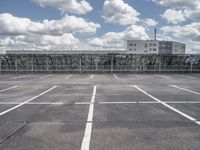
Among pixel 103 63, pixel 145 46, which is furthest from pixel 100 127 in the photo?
pixel 145 46

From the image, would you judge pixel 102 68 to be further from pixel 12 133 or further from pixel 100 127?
pixel 12 133

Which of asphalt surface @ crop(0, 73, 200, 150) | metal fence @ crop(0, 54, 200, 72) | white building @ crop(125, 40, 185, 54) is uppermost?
white building @ crop(125, 40, 185, 54)

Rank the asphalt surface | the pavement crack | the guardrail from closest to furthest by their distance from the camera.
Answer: the asphalt surface < the pavement crack < the guardrail

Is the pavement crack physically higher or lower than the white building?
lower

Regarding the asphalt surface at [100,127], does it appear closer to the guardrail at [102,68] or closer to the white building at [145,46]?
the guardrail at [102,68]

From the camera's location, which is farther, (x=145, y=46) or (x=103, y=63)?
(x=145, y=46)

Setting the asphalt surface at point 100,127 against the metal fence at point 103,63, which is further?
the metal fence at point 103,63

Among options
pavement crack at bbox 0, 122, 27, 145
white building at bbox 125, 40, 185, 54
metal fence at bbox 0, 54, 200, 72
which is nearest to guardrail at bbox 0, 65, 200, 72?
metal fence at bbox 0, 54, 200, 72

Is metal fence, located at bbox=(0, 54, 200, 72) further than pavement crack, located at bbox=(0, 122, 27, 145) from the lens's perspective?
Yes

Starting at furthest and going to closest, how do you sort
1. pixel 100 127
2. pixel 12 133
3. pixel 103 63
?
pixel 103 63, pixel 100 127, pixel 12 133

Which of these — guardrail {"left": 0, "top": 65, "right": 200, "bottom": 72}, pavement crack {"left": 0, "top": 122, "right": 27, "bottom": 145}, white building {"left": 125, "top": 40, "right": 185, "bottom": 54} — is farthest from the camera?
white building {"left": 125, "top": 40, "right": 185, "bottom": 54}

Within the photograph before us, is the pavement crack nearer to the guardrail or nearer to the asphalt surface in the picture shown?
the asphalt surface

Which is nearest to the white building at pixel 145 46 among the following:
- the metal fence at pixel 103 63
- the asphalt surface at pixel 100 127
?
the metal fence at pixel 103 63

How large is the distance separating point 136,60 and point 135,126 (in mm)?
24267
